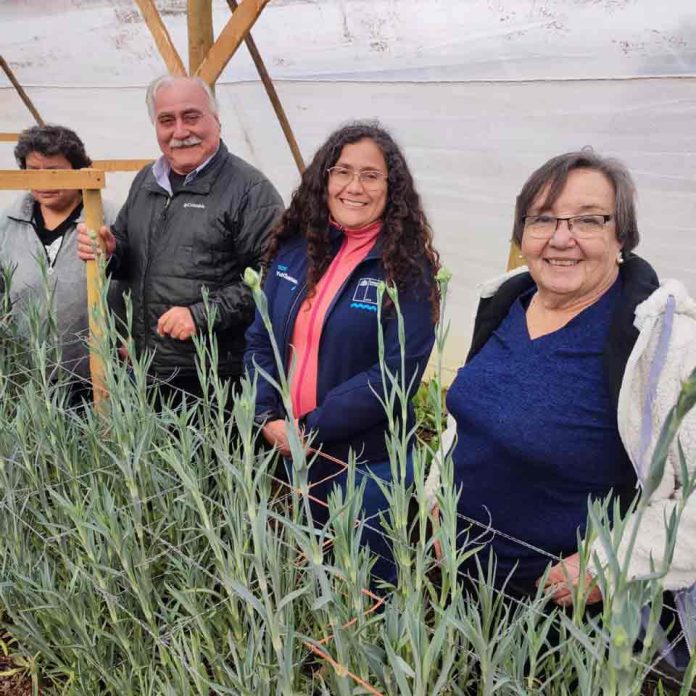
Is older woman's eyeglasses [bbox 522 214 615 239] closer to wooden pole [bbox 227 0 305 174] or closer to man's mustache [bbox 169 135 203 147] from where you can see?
man's mustache [bbox 169 135 203 147]

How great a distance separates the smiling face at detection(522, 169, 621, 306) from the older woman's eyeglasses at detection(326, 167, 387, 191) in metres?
0.50

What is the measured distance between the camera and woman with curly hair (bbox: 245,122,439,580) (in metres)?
1.72

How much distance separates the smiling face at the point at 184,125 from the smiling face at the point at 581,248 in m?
1.13

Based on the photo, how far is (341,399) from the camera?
170 centimetres

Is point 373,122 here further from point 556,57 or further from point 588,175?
point 556,57

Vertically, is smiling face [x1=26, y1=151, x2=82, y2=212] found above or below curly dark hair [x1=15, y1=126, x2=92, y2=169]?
below

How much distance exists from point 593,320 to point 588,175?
27 cm

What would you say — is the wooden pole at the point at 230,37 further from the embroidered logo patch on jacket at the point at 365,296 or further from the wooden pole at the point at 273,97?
the embroidered logo patch on jacket at the point at 365,296

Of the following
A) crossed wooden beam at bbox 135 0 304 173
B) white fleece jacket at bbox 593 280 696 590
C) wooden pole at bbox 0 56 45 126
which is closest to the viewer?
white fleece jacket at bbox 593 280 696 590

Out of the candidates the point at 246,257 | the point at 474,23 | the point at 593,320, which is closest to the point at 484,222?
the point at 474,23

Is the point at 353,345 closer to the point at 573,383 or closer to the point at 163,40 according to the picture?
the point at 573,383

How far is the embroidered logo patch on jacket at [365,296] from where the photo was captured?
1.73 m

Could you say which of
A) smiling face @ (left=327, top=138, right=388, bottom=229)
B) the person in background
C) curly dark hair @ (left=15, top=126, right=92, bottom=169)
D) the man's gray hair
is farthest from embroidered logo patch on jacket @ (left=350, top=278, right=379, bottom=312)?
curly dark hair @ (left=15, top=126, right=92, bottom=169)

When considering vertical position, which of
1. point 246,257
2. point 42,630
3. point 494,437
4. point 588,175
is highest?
point 588,175
